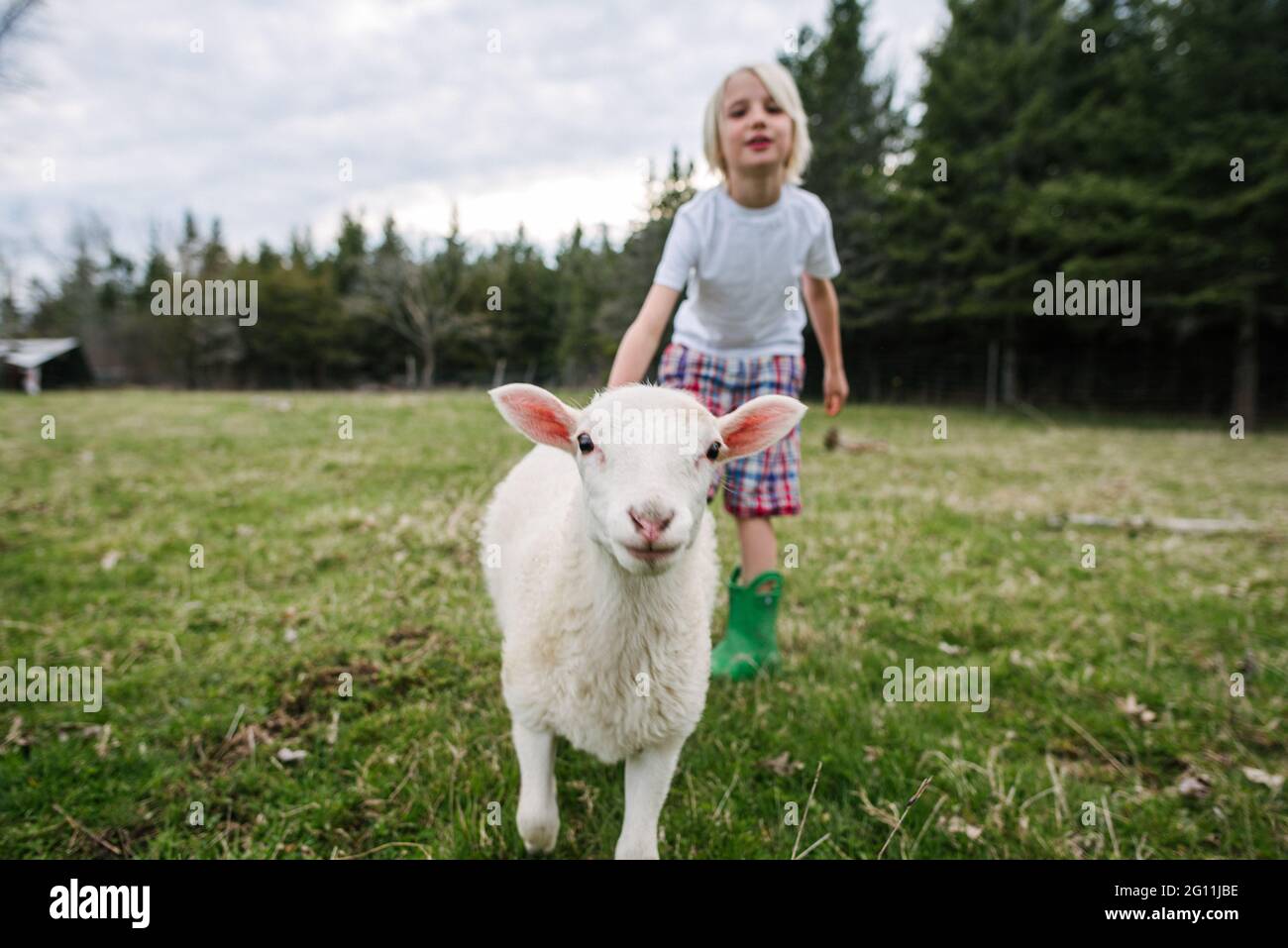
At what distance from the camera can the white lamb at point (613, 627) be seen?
75.4 inches

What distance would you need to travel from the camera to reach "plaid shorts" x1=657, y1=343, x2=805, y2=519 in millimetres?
3510

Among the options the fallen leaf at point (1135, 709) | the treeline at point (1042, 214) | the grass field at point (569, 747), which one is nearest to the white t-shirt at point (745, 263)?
the grass field at point (569, 747)

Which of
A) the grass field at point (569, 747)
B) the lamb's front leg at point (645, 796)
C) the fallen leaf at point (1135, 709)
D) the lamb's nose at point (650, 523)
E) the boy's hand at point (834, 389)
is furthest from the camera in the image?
the boy's hand at point (834, 389)

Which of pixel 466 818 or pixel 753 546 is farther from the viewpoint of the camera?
pixel 753 546

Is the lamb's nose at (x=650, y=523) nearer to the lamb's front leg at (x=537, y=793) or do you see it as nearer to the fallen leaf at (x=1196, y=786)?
the lamb's front leg at (x=537, y=793)

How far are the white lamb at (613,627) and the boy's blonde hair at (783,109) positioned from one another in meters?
1.80

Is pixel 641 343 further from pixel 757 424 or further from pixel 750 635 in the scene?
pixel 750 635

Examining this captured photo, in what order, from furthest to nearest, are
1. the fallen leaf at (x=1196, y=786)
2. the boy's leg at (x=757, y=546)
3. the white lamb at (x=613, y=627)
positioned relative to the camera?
the boy's leg at (x=757, y=546) < the fallen leaf at (x=1196, y=786) < the white lamb at (x=613, y=627)

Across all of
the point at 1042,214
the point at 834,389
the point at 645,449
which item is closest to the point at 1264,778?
the point at 834,389

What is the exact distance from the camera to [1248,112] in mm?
20375

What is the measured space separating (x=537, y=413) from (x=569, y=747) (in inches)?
61.7

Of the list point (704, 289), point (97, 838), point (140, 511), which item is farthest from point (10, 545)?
point (704, 289)

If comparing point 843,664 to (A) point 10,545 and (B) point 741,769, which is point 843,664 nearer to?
(B) point 741,769
